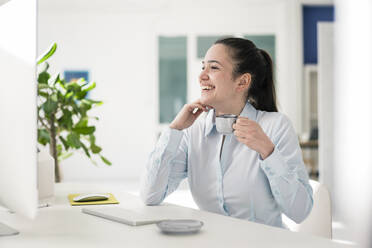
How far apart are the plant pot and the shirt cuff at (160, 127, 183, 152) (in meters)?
0.41

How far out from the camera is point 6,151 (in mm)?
955

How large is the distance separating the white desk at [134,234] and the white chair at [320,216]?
416mm

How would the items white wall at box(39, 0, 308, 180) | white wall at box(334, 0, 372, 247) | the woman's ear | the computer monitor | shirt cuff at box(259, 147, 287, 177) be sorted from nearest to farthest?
the computer monitor < shirt cuff at box(259, 147, 287, 177) < the woman's ear < white wall at box(334, 0, 372, 247) < white wall at box(39, 0, 308, 180)

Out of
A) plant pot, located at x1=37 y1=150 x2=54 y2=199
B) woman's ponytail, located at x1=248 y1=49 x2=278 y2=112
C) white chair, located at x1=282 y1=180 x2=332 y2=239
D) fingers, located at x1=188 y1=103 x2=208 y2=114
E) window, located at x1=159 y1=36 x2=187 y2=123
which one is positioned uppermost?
window, located at x1=159 y1=36 x2=187 y2=123

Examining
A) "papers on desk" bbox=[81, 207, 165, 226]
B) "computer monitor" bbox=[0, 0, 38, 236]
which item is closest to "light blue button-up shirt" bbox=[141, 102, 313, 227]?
"papers on desk" bbox=[81, 207, 165, 226]

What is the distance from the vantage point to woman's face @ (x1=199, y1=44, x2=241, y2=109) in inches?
66.9

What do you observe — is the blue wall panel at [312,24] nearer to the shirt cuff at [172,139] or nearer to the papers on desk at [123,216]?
the shirt cuff at [172,139]

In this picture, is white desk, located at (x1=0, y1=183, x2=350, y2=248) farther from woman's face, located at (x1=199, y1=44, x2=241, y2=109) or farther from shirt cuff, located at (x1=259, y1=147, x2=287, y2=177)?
woman's face, located at (x1=199, y1=44, x2=241, y2=109)

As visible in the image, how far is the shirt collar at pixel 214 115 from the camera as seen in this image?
1670mm

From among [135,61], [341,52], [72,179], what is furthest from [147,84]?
[341,52]

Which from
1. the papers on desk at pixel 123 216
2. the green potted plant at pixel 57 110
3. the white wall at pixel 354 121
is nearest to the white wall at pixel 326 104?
the white wall at pixel 354 121

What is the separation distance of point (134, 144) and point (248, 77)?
588 centimetres

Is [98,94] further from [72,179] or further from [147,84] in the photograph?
[72,179]

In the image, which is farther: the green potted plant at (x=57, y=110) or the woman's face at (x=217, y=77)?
the green potted plant at (x=57, y=110)
